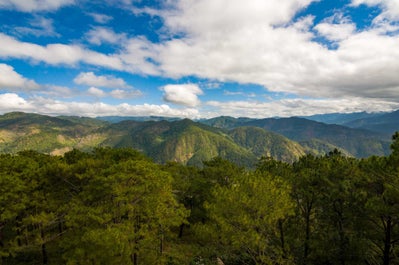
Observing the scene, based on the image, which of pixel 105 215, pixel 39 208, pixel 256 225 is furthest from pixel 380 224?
pixel 39 208

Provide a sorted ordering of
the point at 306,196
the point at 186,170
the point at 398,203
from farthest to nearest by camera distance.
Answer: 1. the point at 186,170
2. the point at 306,196
3. the point at 398,203

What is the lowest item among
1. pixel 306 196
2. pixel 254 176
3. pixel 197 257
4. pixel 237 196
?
pixel 197 257

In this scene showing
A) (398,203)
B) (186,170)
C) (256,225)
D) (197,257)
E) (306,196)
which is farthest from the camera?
(186,170)

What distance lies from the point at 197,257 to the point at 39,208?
28324 millimetres

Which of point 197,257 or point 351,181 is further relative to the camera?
point 197,257

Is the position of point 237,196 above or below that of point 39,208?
above

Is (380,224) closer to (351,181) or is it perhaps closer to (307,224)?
(351,181)

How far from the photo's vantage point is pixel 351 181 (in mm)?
30469

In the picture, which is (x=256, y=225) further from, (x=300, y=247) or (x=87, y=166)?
(x=87, y=166)

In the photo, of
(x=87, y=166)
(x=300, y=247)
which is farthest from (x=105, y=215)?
(x=300, y=247)

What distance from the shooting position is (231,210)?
2764cm

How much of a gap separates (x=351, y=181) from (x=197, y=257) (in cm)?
2961

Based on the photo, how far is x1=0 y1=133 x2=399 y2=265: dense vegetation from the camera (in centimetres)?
2609

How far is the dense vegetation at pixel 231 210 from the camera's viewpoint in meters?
26.1
